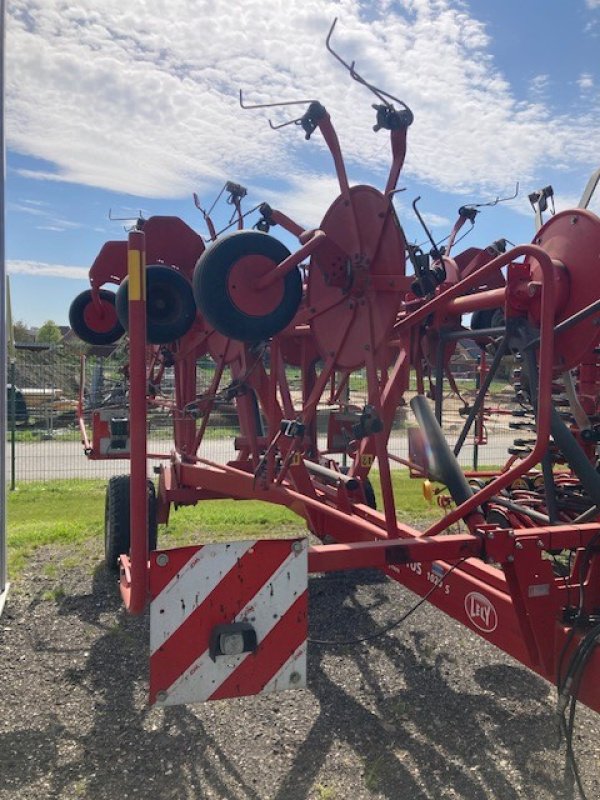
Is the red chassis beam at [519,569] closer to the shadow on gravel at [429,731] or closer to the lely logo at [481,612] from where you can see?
the lely logo at [481,612]

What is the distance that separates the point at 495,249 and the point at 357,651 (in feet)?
9.51

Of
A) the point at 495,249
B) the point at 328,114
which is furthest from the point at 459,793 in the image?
the point at 328,114

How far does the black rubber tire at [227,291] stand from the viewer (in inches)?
136

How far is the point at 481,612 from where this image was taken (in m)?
3.25

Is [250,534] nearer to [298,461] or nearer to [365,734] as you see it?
[298,461]

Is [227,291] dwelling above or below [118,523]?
above

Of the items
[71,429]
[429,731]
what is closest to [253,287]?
[429,731]

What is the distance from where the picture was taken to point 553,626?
3.05 m

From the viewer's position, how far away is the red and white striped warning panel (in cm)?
267

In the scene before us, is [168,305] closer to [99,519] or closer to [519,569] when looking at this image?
[519,569]

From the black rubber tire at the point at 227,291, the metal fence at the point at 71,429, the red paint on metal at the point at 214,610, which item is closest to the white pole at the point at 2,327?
the black rubber tire at the point at 227,291

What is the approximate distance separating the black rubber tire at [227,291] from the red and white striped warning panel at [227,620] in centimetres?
128

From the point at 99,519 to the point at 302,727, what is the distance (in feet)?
18.2

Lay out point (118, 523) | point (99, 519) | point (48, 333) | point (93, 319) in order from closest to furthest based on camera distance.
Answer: point (118, 523) → point (93, 319) → point (99, 519) → point (48, 333)
